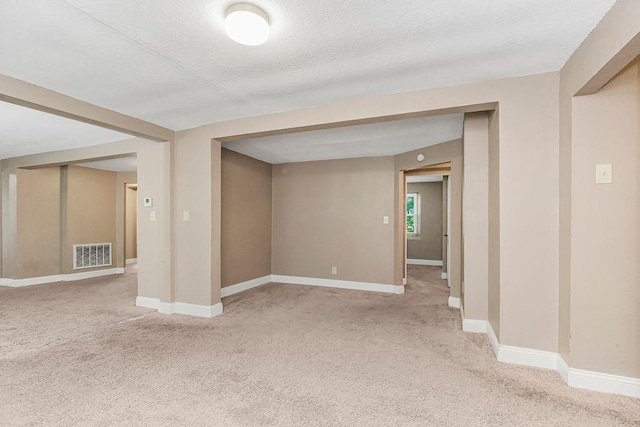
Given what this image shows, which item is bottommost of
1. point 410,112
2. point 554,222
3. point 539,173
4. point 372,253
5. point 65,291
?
point 65,291

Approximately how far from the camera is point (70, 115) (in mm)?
2941

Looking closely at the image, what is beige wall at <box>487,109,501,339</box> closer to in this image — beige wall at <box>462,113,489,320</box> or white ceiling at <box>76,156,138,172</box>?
beige wall at <box>462,113,489,320</box>

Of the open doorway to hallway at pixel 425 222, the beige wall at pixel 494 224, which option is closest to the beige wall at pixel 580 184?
the beige wall at pixel 494 224

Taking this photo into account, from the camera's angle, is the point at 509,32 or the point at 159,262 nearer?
the point at 509,32

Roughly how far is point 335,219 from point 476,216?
2.75m

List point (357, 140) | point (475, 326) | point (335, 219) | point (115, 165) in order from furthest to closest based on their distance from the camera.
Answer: point (115, 165) < point (335, 219) < point (357, 140) < point (475, 326)

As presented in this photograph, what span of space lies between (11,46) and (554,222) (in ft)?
12.6

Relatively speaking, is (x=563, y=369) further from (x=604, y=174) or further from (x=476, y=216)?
(x=476, y=216)

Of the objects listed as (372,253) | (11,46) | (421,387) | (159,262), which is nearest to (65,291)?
(159,262)

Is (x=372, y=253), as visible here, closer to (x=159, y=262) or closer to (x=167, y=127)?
(x=159, y=262)

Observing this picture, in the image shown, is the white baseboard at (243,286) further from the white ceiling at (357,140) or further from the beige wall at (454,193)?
the beige wall at (454,193)

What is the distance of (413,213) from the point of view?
889 centimetres

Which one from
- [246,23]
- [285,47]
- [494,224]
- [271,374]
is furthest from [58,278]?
[494,224]

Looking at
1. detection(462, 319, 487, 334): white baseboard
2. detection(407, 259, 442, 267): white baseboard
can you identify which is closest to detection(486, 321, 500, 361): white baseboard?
detection(462, 319, 487, 334): white baseboard
